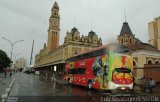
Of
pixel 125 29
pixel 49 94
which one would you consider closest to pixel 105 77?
pixel 49 94

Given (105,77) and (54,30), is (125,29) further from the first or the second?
(105,77)

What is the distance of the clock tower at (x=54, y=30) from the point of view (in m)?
86.1

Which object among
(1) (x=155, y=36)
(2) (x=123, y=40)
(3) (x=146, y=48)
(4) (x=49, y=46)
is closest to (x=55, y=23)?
(4) (x=49, y=46)

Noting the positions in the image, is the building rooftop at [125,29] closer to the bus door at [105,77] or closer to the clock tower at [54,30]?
the clock tower at [54,30]

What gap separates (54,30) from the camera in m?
87.7

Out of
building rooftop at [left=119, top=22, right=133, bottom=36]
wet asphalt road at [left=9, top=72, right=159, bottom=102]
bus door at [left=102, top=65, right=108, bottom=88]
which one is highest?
building rooftop at [left=119, top=22, right=133, bottom=36]

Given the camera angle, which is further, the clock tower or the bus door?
the clock tower

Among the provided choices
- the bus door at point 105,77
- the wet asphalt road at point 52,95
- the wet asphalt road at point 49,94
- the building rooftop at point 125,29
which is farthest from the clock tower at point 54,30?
the bus door at point 105,77

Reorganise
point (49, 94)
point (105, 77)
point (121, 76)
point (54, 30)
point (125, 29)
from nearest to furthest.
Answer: point (49, 94)
point (121, 76)
point (105, 77)
point (125, 29)
point (54, 30)

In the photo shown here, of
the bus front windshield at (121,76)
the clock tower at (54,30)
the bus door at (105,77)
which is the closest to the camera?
the bus front windshield at (121,76)

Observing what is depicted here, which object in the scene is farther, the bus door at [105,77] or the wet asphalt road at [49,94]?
the bus door at [105,77]

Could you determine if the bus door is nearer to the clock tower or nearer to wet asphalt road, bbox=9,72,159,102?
wet asphalt road, bbox=9,72,159,102

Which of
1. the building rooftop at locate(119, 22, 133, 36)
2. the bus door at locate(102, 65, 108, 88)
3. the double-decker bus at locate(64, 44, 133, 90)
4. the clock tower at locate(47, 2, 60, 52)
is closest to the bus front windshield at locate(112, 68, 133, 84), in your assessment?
the double-decker bus at locate(64, 44, 133, 90)

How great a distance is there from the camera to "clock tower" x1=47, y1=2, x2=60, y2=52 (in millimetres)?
86062
